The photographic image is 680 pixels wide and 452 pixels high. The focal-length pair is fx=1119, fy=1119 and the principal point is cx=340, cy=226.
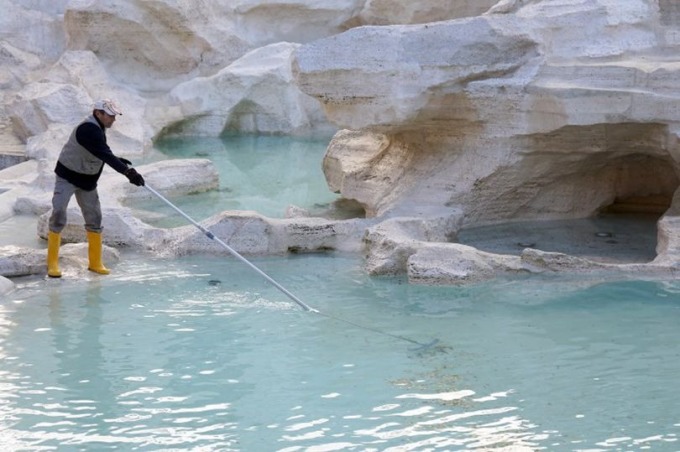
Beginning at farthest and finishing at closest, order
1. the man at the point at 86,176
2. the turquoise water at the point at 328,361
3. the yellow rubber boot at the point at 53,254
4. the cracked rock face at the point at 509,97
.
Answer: the cracked rock face at the point at 509,97, the yellow rubber boot at the point at 53,254, the man at the point at 86,176, the turquoise water at the point at 328,361

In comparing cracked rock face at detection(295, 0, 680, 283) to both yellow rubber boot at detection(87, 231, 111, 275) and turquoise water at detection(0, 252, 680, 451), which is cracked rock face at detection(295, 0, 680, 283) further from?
yellow rubber boot at detection(87, 231, 111, 275)

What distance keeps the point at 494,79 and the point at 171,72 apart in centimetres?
986

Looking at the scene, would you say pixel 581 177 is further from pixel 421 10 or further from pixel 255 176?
pixel 421 10

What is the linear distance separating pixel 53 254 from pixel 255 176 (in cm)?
566

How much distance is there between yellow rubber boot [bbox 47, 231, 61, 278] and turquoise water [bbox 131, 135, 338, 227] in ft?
7.54

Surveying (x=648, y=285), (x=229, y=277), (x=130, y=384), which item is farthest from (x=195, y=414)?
(x=648, y=285)

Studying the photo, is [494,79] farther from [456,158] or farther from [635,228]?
[635,228]

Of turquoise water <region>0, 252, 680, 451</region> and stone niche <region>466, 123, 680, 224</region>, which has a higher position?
stone niche <region>466, 123, 680, 224</region>

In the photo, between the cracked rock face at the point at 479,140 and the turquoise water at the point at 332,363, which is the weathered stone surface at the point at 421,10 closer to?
the cracked rock face at the point at 479,140

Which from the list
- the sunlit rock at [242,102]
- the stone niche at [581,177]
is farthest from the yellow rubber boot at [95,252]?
the sunlit rock at [242,102]

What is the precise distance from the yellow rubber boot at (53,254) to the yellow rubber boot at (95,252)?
0.78 ft

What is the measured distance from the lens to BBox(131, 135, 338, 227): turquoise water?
11546 millimetres

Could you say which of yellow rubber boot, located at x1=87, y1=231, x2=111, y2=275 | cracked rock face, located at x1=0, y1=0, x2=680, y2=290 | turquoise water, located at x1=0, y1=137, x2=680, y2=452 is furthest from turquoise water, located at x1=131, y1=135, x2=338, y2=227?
turquoise water, located at x1=0, y1=137, x2=680, y2=452

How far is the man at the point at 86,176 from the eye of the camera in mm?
8086
